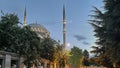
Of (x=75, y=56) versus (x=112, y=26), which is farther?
(x=75, y=56)

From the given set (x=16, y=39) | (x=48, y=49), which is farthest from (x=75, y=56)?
(x=16, y=39)

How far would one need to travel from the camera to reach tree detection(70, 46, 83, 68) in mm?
57562

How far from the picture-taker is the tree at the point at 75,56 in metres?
57.6

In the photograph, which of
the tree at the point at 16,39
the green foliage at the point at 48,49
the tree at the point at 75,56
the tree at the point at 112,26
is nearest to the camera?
the tree at the point at 112,26

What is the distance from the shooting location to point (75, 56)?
195 feet

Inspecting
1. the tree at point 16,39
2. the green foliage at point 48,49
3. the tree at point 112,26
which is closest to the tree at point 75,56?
→ the green foliage at point 48,49

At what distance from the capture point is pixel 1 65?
21.1 metres

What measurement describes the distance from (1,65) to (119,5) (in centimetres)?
1081

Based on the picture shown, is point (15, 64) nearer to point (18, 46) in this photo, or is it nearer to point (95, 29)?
point (18, 46)

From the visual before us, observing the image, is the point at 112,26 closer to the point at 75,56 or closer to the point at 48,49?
the point at 48,49

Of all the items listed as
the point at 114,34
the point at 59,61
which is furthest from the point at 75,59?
the point at 114,34

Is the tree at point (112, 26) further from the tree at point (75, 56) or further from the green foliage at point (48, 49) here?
the tree at point (75, 56)

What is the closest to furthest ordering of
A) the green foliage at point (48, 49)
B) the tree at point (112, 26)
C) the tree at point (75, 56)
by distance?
the tree at point (112, 26), the green foliage at point (48, 49), the tree at point (75, 56)

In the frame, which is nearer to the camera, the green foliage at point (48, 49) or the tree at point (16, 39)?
the tree at point (16, 39)
